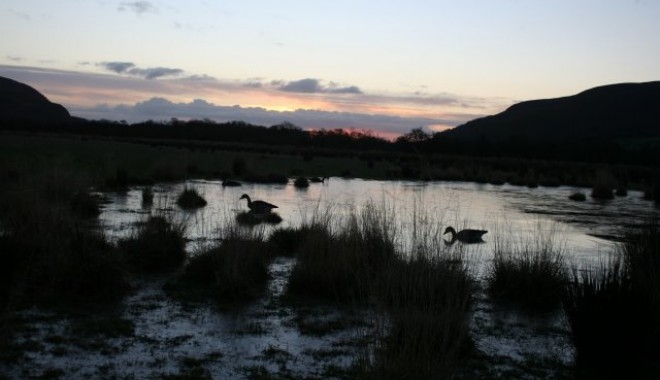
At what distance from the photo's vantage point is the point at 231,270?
833 centimetres

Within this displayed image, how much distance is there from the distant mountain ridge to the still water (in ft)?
308

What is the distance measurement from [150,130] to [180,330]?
11859 centimetres

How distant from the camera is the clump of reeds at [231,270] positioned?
8117mm

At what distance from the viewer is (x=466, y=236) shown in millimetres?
12500

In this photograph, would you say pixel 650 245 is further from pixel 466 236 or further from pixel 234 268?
pixel 234 268

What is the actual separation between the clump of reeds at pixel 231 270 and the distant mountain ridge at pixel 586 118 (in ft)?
366

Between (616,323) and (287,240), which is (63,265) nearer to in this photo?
(287,240)

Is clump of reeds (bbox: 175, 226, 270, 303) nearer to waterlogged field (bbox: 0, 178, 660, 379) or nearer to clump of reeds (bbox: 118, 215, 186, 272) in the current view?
waterlogged field (bbox: 0, 178, 660, 379)

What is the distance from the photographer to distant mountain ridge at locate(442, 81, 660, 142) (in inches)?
4870

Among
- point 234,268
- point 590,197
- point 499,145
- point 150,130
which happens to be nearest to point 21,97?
point 150,130

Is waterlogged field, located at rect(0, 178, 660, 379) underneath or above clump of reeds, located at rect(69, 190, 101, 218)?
underneath

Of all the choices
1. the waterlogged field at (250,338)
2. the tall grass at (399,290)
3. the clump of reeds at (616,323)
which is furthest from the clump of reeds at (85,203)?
the clump of reeds at (616,323)

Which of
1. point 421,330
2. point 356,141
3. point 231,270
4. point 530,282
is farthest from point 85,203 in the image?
point 356,141

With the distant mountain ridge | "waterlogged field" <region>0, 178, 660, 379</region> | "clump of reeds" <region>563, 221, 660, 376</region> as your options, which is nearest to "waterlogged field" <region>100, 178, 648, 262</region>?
"waterlogged field" <region>0, 178, 660, 379</region>
